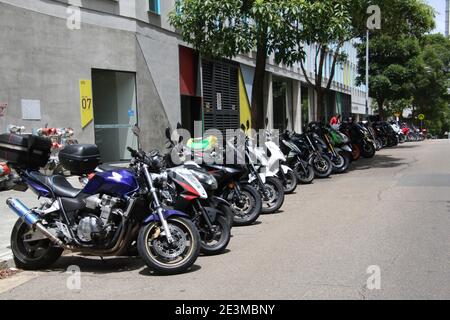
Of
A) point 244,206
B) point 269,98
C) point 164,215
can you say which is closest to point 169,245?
point 164,215

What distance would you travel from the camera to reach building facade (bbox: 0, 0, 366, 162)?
13.5 m

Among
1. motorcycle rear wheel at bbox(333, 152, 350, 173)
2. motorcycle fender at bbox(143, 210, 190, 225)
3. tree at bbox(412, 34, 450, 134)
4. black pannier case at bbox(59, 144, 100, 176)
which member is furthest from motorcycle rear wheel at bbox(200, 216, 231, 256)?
tree at bbox(412, 34, 450, 134)

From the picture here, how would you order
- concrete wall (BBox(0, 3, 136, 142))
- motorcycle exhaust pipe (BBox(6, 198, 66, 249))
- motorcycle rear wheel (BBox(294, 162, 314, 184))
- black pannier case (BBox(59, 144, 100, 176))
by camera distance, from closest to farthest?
motorcycle exhaust pipe (BBox(6, 198, 66, 249)) → black pannier case (BBox(59, 144, 100, 176)) → concrete wall (BBox(0, 3, 136, 142)) → motorcycle rear wheel (BBox(294, 162, 314, 184))

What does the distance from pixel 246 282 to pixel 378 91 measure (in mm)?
31352

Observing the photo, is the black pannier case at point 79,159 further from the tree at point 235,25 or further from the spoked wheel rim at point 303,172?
the spoked wheel rim at point 303,172

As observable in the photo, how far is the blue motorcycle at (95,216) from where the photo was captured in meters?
5.81

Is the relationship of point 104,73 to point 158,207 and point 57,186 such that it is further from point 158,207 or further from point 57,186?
point 158,207

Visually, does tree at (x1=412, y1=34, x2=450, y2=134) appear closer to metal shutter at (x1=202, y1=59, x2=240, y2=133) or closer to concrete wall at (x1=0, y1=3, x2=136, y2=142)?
metal shutter at (x1=202, y1=59, x2=240, y2=133)

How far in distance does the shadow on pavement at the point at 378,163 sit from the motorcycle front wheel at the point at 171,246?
482 inches

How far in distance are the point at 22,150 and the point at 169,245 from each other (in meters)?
2.07

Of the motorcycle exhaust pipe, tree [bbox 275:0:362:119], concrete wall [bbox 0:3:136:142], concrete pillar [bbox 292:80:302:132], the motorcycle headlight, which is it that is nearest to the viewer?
the motorcycle exhaust pipe

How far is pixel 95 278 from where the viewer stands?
5902 mm
